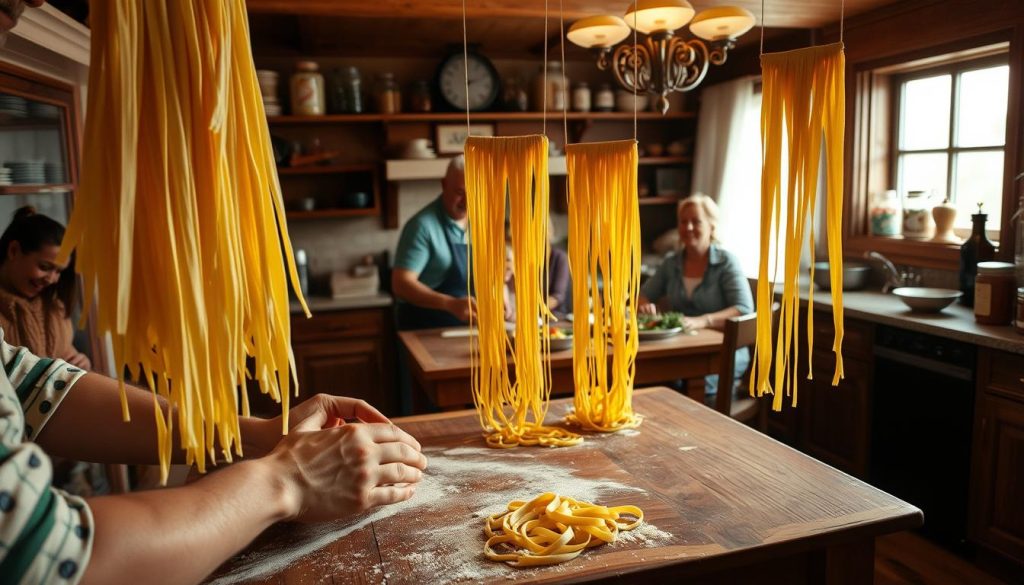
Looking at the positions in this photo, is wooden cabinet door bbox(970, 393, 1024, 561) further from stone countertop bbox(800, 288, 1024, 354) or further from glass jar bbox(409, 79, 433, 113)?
glass jar bbox(409, 79, 433, 113)

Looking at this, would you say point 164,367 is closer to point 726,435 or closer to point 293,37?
point 726,435

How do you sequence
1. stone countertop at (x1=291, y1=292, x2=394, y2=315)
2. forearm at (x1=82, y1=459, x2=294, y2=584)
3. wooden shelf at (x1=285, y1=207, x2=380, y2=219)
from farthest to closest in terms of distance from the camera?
wooden shelf at (x1=285, y1=207, x2=380, y2=219) → stone countertop at (x1=291, y1=292, x2=394, y2=315) → forearm at (x1=82, y1=459, x2=294, y2=584)

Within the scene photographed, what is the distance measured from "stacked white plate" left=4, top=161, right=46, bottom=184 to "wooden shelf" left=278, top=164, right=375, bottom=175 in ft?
7.28

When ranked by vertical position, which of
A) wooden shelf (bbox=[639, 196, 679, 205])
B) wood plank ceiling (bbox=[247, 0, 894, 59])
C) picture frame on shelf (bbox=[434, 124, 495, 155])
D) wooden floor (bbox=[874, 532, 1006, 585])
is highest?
wood plank ceiling (bbox=[247, 0, 894, 59])

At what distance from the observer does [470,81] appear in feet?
16.9

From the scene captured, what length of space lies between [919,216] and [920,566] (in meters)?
1.99

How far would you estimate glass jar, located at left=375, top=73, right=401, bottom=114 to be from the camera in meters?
5.11

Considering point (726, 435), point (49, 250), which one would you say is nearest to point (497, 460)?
point (726, 435)

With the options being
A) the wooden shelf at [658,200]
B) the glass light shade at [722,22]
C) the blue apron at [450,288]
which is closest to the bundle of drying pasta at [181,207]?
the glass light shade at [722,22]

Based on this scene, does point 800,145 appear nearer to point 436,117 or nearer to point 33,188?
point 33,188

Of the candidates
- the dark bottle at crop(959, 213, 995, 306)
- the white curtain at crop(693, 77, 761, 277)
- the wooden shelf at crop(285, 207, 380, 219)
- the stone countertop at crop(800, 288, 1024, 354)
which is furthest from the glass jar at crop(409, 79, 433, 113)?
the dark bottle at crop(959, 213, 995, 306)

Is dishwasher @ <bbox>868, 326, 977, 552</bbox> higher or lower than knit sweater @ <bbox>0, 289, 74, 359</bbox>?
lower

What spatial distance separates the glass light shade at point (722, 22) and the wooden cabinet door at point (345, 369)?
2.99 meters

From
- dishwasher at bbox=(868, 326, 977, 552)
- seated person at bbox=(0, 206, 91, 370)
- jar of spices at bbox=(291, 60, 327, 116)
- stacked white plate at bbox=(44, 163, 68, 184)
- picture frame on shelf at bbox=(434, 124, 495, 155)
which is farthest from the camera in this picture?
picture frame on shelf at bbox=(434, 124, 495, 155)
